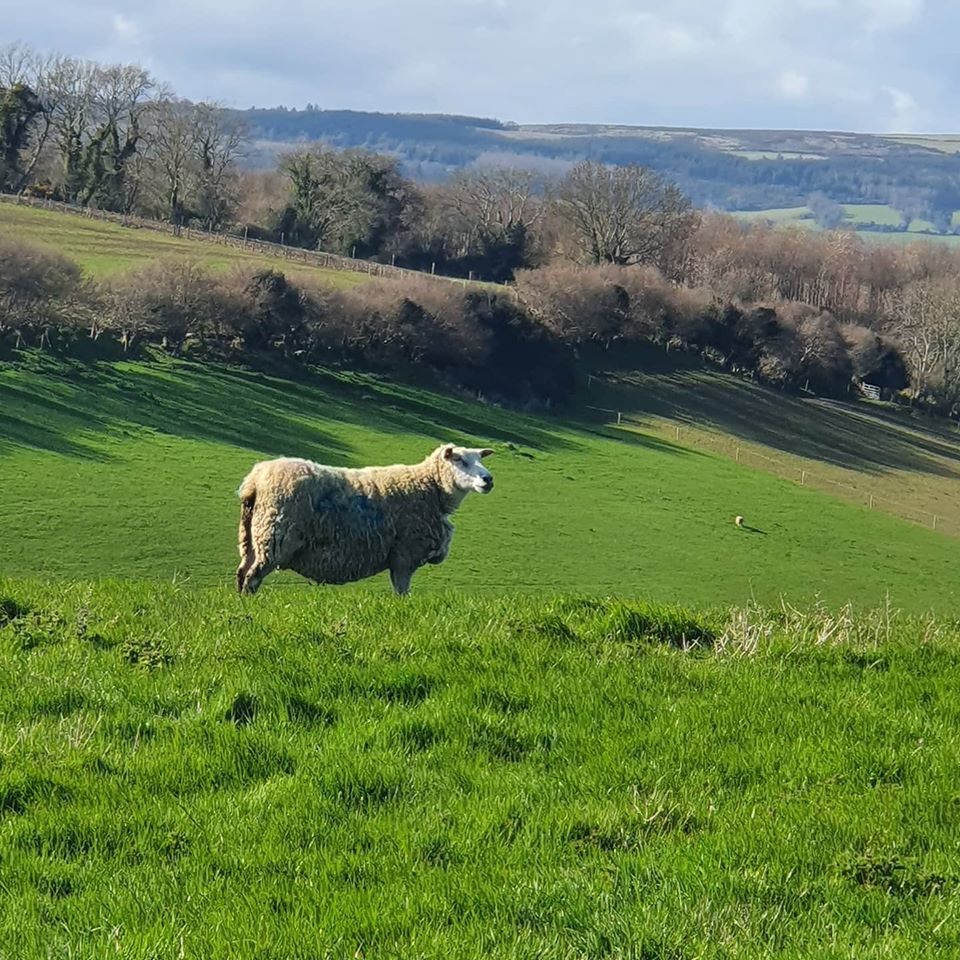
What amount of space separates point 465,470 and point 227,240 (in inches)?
3423

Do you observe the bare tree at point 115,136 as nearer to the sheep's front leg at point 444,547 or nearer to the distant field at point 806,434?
the distant field at point 806,434

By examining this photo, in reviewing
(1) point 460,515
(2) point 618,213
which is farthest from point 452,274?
(1) point 460,515

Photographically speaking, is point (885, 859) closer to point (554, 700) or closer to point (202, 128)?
point (554, 700)

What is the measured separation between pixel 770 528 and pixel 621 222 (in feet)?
234

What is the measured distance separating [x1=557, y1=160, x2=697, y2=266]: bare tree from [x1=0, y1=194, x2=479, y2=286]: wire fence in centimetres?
2911

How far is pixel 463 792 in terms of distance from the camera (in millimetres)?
5875

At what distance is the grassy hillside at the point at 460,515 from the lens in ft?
143

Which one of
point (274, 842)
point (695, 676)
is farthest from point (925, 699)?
point (274, 842)

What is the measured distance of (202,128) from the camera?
115 meters

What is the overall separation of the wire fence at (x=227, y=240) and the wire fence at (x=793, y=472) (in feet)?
73.6

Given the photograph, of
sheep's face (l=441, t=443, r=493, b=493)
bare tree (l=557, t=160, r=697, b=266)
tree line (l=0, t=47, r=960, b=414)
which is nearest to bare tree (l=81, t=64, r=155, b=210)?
tree line (l=0, t=47, r=960, b=414)

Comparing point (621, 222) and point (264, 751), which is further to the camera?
point (621, 222)

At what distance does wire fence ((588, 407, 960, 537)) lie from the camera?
2717 inches

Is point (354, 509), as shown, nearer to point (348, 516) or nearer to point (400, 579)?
point (348, 516)
